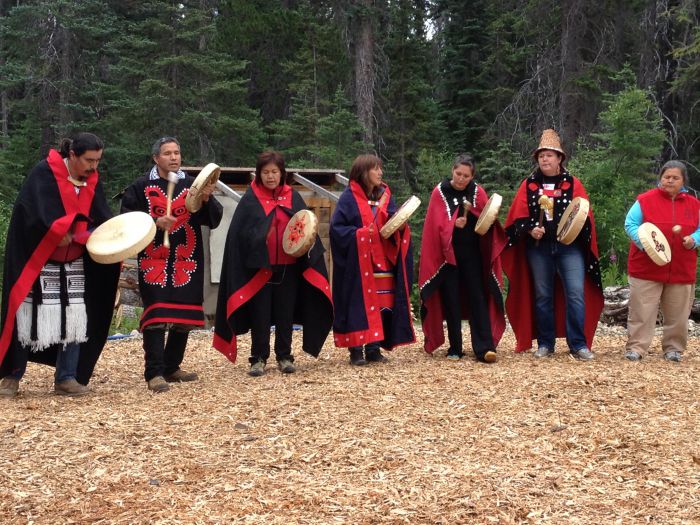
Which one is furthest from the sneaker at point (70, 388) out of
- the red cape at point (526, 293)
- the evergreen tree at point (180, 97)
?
the evergreen tree at point (180, 97)

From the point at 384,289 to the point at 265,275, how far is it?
1007 mm

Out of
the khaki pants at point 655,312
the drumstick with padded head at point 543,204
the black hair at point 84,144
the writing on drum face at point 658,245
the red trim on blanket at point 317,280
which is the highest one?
the black hair at point 84,144

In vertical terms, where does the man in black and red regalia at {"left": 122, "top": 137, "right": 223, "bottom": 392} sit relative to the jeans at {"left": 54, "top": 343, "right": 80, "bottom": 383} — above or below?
above

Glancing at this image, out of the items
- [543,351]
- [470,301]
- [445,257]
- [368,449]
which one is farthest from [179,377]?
[543,351]

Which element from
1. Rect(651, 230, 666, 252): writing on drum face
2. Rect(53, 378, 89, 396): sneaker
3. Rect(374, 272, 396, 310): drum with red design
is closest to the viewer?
Rect(53, 378, 89, 396): sneaker

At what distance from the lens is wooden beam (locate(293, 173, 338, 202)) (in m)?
11.5

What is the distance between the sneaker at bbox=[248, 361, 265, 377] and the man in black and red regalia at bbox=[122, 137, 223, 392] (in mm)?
591

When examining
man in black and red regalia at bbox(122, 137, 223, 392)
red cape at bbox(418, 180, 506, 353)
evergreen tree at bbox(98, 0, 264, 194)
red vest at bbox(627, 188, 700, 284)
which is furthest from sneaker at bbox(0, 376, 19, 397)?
evergreen tree at bbox(98, 0, 264, 194)

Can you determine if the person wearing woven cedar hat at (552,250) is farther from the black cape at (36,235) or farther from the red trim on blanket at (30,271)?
the red trim on blanket at (30,271)

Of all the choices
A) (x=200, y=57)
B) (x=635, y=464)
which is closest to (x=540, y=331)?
(x=635, y=464)

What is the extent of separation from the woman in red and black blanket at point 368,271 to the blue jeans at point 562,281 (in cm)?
102

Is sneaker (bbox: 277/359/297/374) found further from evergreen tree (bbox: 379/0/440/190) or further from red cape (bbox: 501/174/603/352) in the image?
evergreen tree (bbox: 379/0/440/190)

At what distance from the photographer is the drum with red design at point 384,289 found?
287 inches

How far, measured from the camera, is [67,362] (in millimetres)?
6367
